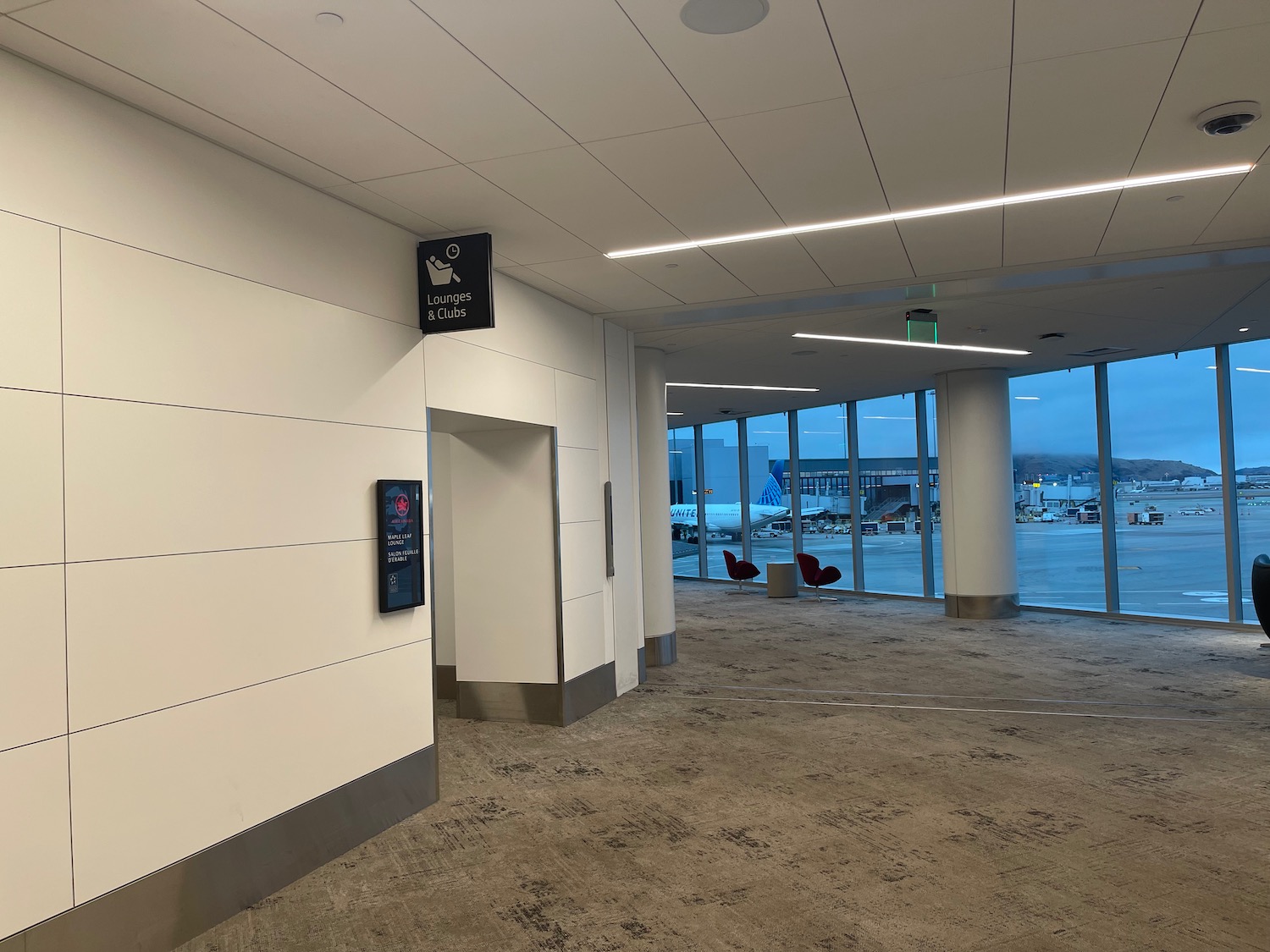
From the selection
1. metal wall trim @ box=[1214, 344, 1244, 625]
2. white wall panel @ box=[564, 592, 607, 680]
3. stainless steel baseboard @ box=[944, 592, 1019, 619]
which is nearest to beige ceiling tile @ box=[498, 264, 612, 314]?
white wall panel @ box=[564, 592, 607, 680]

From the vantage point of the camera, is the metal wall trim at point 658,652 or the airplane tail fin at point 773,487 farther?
the airplane tail fin at point 773,487

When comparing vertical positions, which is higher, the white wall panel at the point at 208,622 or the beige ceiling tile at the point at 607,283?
the beige ceiling tile at the point at 607,283

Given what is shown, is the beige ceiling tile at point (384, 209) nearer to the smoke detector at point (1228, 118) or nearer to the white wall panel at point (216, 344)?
the white wall panel at point (216, 344)

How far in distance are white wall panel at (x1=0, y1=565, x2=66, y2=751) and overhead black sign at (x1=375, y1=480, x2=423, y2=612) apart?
196 cm

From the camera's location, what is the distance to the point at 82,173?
3.61 metres

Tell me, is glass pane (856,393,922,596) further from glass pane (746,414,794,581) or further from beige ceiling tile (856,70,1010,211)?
beige ceiling tile (856,70,1010,211)

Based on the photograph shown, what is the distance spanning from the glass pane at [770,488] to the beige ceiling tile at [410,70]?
1435cm

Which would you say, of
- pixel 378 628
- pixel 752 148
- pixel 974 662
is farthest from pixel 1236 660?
pixel 378 628

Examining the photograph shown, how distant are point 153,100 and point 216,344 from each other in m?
1.06

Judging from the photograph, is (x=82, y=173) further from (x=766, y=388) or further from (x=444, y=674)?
(x=766, y=388)

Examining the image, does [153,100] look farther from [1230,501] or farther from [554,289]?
[1230,501]

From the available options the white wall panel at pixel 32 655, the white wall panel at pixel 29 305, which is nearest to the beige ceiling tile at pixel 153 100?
the white wall panel at pixel 29 305

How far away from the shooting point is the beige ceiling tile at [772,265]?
633 centimetres

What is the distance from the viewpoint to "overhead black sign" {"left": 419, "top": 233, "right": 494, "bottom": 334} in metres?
5.52
